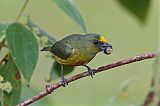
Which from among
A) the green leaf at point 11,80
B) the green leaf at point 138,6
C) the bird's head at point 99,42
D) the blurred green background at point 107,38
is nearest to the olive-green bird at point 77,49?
the bird's head at point 99,42

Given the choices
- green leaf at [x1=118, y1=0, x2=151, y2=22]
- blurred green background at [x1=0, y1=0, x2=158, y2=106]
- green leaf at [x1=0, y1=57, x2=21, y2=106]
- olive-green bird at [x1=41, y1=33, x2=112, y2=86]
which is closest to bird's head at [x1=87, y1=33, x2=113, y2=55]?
olive-green bird at [x1=41, y1=33, x2=112, y2=86]

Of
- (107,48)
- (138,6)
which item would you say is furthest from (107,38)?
(107,48)

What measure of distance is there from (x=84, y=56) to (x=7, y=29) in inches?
9.2

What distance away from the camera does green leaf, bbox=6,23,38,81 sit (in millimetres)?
1436

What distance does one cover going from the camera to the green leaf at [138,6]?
207 centimetres

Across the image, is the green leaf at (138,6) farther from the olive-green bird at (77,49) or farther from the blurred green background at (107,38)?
the blurred green background at (107,38)

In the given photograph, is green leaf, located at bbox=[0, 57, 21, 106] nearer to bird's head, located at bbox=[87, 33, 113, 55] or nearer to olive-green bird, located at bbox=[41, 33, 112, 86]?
olive-green bird, located at bbox=[41, 33, 112, 86]

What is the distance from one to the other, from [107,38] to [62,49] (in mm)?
3494

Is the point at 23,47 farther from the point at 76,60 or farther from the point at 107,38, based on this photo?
the point at 107,38

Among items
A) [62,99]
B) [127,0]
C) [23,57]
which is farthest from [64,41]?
[62,99]

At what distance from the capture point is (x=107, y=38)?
5.01 m

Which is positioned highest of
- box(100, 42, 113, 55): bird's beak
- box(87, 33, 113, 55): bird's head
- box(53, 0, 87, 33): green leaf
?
box(53, 0, 87, 33): green leaf

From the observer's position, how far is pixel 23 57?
4.76 feet

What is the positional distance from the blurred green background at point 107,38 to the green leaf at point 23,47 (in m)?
2.53
